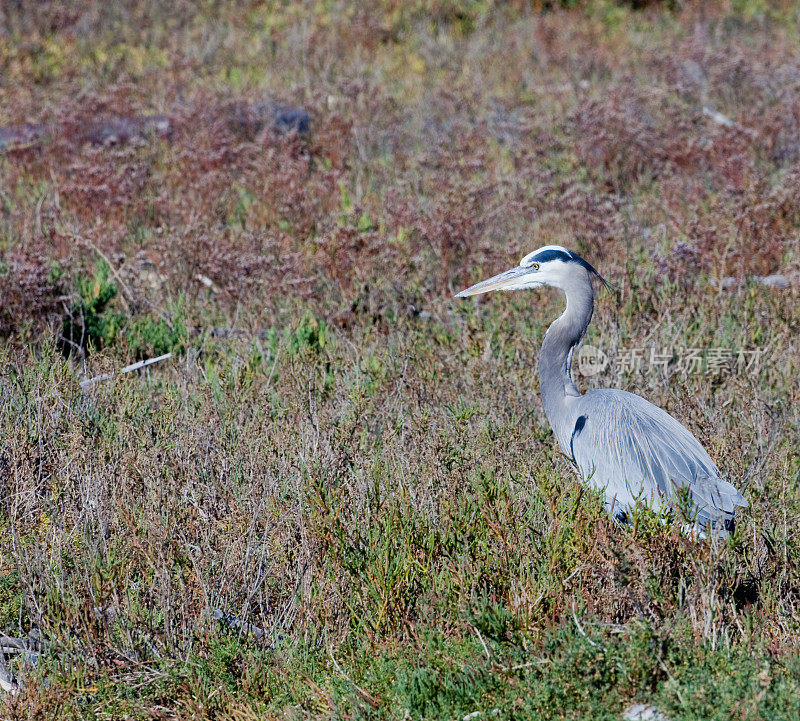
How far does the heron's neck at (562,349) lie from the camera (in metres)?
3.96

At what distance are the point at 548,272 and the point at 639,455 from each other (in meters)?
0.96

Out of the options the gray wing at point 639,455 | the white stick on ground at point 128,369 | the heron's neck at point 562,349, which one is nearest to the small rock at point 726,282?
the heron's neck at point 562,349

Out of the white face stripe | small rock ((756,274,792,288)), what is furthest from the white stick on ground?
small rock ((756,274,792,288))

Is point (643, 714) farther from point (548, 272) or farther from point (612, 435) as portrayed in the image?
point (548, 272)

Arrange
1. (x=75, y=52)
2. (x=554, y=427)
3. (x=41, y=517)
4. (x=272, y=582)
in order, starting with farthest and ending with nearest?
(x=75, y=52) → (x=554, y=427) → (x=41, y=517) → (x=272, y=582)

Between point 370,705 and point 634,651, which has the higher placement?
point 634,651

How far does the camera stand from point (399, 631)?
2908mm

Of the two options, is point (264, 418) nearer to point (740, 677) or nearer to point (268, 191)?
point (740, 677)

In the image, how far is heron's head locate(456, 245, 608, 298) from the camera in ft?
13.1

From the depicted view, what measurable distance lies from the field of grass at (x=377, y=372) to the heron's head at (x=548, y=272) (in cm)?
54

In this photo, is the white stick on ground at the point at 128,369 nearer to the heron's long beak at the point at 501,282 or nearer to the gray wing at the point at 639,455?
the heron's long beak at the point at 501,282

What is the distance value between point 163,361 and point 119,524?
5.97 feet

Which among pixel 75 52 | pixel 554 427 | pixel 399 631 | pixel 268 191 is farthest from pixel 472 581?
pixel 75 52

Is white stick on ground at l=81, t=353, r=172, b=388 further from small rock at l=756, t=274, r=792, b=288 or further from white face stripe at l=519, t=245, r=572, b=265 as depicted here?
small rock at l=756, t=274, r=792, b=288
